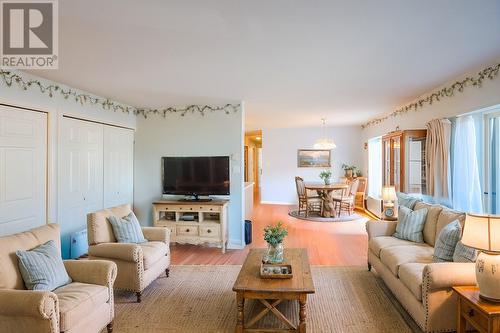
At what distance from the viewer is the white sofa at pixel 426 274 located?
7.71 feet

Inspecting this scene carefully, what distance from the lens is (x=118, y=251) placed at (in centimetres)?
311

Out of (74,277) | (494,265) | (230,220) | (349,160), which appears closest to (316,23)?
(494,265)

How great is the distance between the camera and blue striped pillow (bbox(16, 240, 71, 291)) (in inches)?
88.8

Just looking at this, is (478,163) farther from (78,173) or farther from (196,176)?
(78,173)

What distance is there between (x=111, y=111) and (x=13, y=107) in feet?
5.63

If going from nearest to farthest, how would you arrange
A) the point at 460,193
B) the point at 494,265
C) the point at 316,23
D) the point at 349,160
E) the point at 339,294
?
the point at 494,265
the point at 316,23
the point at 339,294
the point at 460,193
the point at 349,160

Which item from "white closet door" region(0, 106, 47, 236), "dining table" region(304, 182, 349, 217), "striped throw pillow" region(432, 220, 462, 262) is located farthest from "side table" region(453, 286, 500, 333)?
"dining table" region(304, 182, 349, 217)

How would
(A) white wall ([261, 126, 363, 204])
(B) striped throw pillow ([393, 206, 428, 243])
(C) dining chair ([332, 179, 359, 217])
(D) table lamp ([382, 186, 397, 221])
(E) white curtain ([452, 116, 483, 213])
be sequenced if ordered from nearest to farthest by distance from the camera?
(B) striped throw pillow ([393, 206, 428, 243]) → (E) white curtain ([452, 116, 483, 213]) → (D) table lamp ([382, 186, 397, 221]) → (C) dining chair ([332, 179, 359, 217]) → (A) white wall ([261, 126, 363, 204])

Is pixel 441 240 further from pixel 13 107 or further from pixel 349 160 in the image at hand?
pixel 349 160

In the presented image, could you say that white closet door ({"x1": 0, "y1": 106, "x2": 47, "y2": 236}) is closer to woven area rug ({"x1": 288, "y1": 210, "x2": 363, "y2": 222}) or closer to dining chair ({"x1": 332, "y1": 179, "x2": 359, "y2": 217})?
woven area rug ({"x1": 288, "y1": 210, "x2": 363, "y2": 222})

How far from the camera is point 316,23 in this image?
2.30 meters

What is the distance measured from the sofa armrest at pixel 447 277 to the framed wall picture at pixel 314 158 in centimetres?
704

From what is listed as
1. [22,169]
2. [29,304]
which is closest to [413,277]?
[29,304]

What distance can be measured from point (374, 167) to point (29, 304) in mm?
7588
